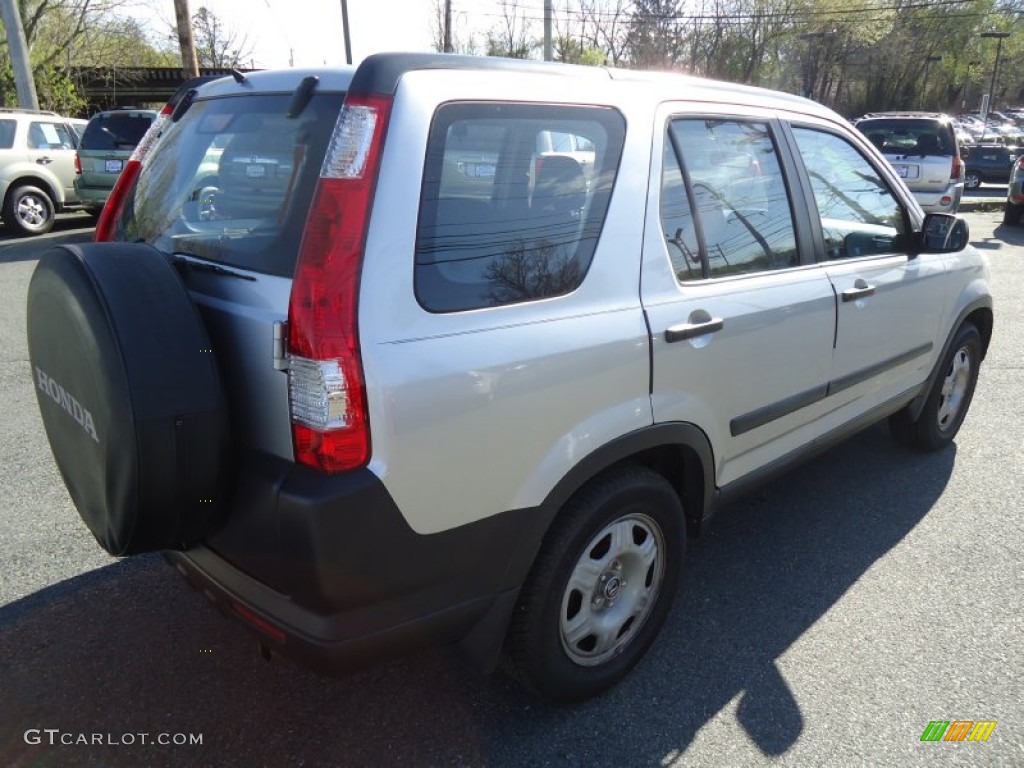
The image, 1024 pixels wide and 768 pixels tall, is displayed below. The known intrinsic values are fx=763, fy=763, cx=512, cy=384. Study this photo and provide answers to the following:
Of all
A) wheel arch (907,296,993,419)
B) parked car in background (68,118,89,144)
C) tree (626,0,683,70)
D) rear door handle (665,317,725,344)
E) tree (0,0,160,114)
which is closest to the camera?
rear door handle (665,317,725,344)

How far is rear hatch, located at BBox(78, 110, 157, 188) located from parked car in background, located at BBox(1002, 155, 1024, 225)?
14.4 metres

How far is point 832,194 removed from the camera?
3.22m

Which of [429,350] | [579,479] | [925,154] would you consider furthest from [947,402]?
[925,154]

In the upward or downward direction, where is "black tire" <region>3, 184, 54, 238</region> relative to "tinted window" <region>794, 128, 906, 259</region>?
downward

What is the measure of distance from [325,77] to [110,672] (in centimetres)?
205

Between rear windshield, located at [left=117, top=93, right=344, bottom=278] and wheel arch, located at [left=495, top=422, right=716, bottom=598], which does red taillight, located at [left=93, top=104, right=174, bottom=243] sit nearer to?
rear windshield, located at [left=117, top=93, right=344, bottom=278]

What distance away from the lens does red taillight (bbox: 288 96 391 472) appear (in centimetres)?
167

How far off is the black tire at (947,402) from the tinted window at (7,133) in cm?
1316

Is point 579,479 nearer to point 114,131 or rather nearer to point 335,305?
point 335,305

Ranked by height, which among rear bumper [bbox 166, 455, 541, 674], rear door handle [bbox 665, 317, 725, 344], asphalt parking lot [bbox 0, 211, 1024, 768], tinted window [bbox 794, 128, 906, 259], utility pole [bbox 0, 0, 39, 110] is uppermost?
utility pole [bbox 0, 0, 39, 110]

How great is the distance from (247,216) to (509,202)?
2.35ft

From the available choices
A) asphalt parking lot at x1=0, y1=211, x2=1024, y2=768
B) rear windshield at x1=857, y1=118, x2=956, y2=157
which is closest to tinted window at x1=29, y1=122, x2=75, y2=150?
asphalt parking lot at x1=0, y1=211, x2=1024, y2=768

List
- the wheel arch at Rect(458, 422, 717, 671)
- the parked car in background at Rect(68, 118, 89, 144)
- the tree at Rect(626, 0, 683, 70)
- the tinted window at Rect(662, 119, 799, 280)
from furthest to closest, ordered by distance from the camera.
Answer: the tree at Rect(626, 0, 683, 70)
the parked car in background at Rect(68, 118, 89, 144)
the tinted window at Rect(662, 119, 799, 280)
the wheel arch at Rect(458, 422, 717, 671)

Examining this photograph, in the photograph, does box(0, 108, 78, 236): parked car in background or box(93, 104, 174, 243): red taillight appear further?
box(0, 108, 78, 236): parked car in background
